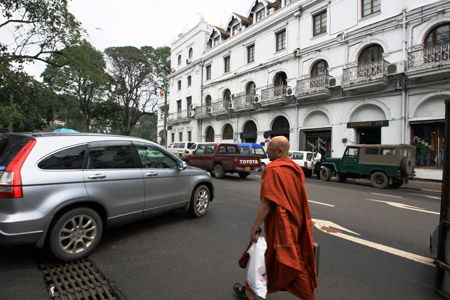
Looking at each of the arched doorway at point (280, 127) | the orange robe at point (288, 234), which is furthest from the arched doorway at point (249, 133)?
the orange robe at point (288, 234)

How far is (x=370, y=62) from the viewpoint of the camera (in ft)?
51.4

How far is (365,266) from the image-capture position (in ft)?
10.9

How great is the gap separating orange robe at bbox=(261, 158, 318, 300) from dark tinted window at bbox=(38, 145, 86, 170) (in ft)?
8.88

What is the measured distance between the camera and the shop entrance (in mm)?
16562

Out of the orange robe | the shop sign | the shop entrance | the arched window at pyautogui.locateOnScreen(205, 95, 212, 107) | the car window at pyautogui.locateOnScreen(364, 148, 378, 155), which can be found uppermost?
the arched window at pyautogui.locateOnScreen(205, 95, 212, 107)

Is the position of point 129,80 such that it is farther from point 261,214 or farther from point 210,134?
point 261,214

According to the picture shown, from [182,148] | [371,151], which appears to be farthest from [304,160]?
[182,148]

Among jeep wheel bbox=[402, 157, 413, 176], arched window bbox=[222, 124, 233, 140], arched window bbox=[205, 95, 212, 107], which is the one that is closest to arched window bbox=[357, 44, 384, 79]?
A: jeep wheel bbox=[402, 157, 413, 176]

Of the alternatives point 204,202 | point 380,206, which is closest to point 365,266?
point 204,202

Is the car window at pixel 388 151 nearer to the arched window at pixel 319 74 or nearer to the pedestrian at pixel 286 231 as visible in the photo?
the arched window at pixel 319 74

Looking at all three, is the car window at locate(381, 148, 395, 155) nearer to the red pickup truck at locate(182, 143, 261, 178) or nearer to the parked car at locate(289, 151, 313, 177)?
the parked car at locate(289, 151, 313, 177)

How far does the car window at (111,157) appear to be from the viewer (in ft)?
12.0

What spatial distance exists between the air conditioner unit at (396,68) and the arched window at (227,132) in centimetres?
1577

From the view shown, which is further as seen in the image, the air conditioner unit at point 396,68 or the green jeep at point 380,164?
the air conditioner unit at point 396,68
